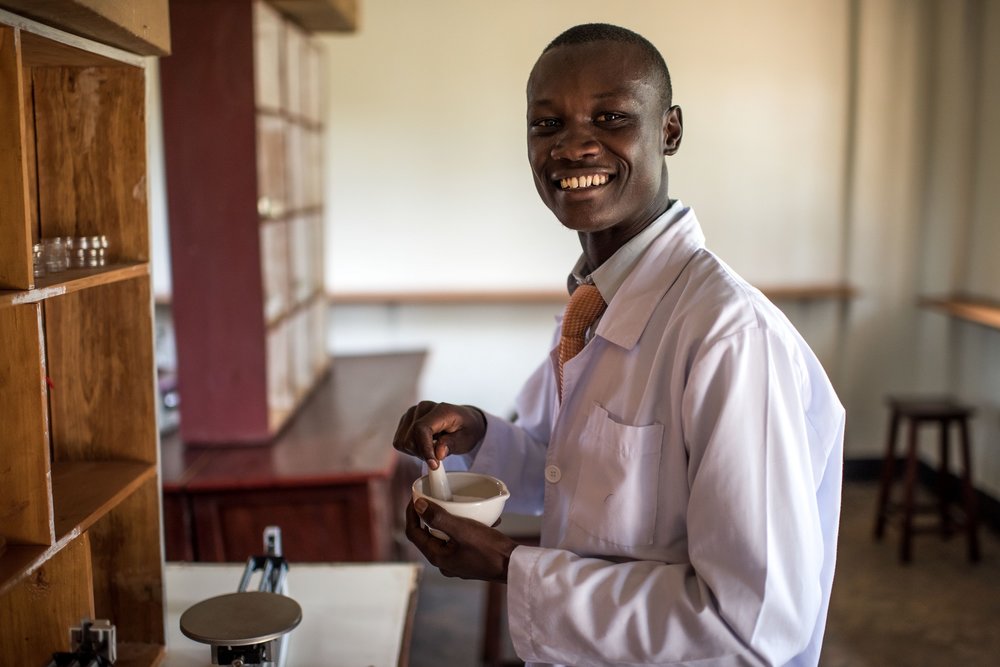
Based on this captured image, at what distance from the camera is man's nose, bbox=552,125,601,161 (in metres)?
1.24

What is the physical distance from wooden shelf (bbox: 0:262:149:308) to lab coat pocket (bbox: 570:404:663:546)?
708 mm

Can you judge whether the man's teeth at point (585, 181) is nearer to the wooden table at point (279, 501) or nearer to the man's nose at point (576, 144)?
the man's nose at point (576, 144)

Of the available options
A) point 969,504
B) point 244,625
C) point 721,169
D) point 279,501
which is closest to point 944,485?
point 969,504

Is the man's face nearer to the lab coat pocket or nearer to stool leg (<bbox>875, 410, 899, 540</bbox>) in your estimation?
the lab coat pocket

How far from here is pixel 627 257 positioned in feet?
4.45

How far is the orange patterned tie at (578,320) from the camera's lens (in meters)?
1.39

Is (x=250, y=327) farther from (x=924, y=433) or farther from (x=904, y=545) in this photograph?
(x=924, y=433)

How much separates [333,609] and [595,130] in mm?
1030

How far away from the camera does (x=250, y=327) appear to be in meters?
2.78

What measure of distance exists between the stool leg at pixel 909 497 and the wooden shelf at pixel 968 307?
1.76ft

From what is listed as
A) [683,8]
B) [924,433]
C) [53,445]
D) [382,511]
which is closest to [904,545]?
[924,433]

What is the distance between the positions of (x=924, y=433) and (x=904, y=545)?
1099 millimetres

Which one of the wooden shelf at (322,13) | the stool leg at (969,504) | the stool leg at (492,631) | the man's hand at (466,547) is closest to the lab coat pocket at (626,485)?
the man's hand at (466,547)

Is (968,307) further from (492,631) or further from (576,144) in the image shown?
(576,144)
